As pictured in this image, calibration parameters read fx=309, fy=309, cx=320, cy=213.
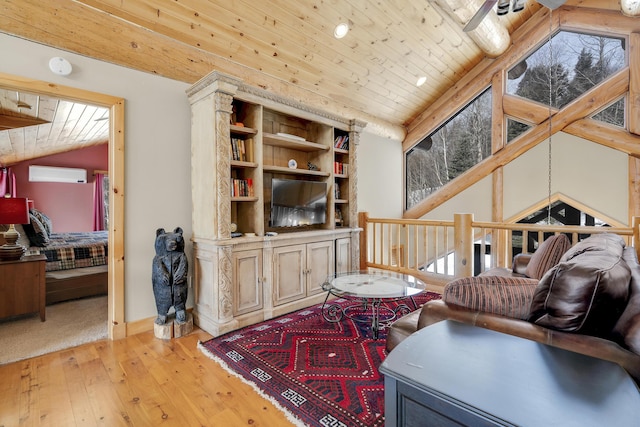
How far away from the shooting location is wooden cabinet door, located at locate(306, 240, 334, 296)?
349 centimetres

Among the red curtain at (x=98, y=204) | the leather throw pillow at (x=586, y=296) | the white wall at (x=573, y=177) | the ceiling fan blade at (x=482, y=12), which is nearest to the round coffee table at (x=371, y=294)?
the leather throw pillow at (x=586, y=296)

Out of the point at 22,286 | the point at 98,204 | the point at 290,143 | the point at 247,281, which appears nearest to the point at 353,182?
the point at 290,143

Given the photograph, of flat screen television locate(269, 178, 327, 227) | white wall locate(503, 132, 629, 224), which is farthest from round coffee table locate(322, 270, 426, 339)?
white wall locate(503, 132, 629, 224)

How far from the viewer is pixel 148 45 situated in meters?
2.67

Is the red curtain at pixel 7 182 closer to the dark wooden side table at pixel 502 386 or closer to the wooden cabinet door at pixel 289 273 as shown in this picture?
the wooden cabinet door at pixel 289 273

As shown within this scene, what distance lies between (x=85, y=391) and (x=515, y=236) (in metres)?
5.87

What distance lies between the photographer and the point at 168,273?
8.81ft

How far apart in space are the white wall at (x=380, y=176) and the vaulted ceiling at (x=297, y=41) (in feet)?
1.09

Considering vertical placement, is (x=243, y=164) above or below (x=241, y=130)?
below

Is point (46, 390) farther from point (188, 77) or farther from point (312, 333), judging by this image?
point (188, 77)

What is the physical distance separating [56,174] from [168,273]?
6030 millimetres

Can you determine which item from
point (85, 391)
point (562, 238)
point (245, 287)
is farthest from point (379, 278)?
point (85, 391)

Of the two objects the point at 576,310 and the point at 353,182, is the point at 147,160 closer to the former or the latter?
the point at 353,182

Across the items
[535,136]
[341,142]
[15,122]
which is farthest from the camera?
[535,136]
